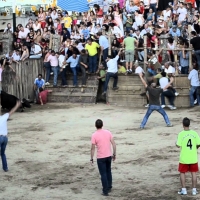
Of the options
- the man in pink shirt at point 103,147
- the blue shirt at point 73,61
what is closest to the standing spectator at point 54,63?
the blue shirt at point 73,61

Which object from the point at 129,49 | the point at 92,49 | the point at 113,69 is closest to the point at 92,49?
the point at 92,49

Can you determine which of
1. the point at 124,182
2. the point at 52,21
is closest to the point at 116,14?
the point at 52,21

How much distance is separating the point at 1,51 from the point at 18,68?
2.34 m

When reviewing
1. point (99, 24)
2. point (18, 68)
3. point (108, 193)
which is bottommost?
point (108, 193)

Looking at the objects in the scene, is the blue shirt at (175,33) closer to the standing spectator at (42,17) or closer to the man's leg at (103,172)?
the standing spectator at (42,17)

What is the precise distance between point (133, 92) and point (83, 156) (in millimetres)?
9107

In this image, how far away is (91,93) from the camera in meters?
26.5

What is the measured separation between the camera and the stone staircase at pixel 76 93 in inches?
1044

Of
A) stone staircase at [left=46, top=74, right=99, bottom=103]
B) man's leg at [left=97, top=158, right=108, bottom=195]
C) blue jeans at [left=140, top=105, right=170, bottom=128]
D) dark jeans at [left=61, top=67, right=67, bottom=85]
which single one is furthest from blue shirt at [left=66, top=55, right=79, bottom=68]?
man's leg at [left=97, top=158, right=108, bottom=195]

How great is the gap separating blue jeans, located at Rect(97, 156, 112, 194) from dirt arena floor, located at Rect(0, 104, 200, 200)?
231mm

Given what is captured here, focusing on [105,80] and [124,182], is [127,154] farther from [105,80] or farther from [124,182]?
[105,80]

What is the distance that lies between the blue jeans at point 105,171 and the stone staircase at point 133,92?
38.8ft

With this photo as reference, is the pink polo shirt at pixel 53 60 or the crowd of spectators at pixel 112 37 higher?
the crowd of spectators at pixel 112 37

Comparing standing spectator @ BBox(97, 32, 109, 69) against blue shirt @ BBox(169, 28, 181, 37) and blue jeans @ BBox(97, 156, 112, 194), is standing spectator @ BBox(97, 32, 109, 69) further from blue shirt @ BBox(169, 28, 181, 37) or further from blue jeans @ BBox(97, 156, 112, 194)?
blue jeans @ BBox(97, 156, 112, 194)
